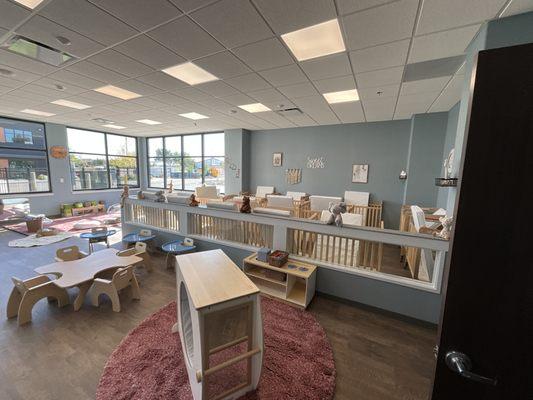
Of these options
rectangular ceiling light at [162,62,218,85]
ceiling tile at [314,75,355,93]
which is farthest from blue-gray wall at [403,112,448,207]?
rectangular ceiling light at [162,62,218,85]

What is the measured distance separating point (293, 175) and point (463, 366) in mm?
6182

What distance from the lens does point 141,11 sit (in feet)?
5.84

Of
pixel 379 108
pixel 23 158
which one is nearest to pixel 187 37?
pixel 379 108

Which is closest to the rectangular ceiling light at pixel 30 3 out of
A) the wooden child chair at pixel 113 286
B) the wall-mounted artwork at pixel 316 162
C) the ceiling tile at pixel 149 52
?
the ceiling tile at pixel 149 52

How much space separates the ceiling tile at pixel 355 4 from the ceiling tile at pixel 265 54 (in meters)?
0.66

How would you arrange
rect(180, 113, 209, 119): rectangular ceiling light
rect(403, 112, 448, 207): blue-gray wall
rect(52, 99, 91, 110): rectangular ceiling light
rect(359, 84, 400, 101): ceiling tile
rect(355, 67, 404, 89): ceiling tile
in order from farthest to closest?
rect(180, 113, 209, 119): rectangular ceiling light < rect(403, 112, 448, 207): blue-gray wall < rect(52, 99, 91, 110): rectangular ceiling light < rect(359, 84, 400, 101): ceiling tile < rect(355, 67, 404, 89): ceiling tile

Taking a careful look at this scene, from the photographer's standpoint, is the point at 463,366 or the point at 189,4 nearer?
the point at 463,366

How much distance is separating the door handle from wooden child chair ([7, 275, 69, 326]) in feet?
10.7

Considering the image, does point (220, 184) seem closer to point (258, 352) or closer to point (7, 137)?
point (7, 137)

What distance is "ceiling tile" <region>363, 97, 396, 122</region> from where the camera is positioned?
3.88m

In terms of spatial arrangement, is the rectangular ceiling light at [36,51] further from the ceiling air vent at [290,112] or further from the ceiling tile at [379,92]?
the ceiling tile at [379,92]

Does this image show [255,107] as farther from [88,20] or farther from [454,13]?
[454,13]

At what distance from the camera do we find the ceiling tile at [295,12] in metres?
1.67

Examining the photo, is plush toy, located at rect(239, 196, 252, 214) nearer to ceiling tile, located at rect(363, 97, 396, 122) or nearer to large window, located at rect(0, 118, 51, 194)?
ceiling tile, located at rect(363, 97, 396, 122)
